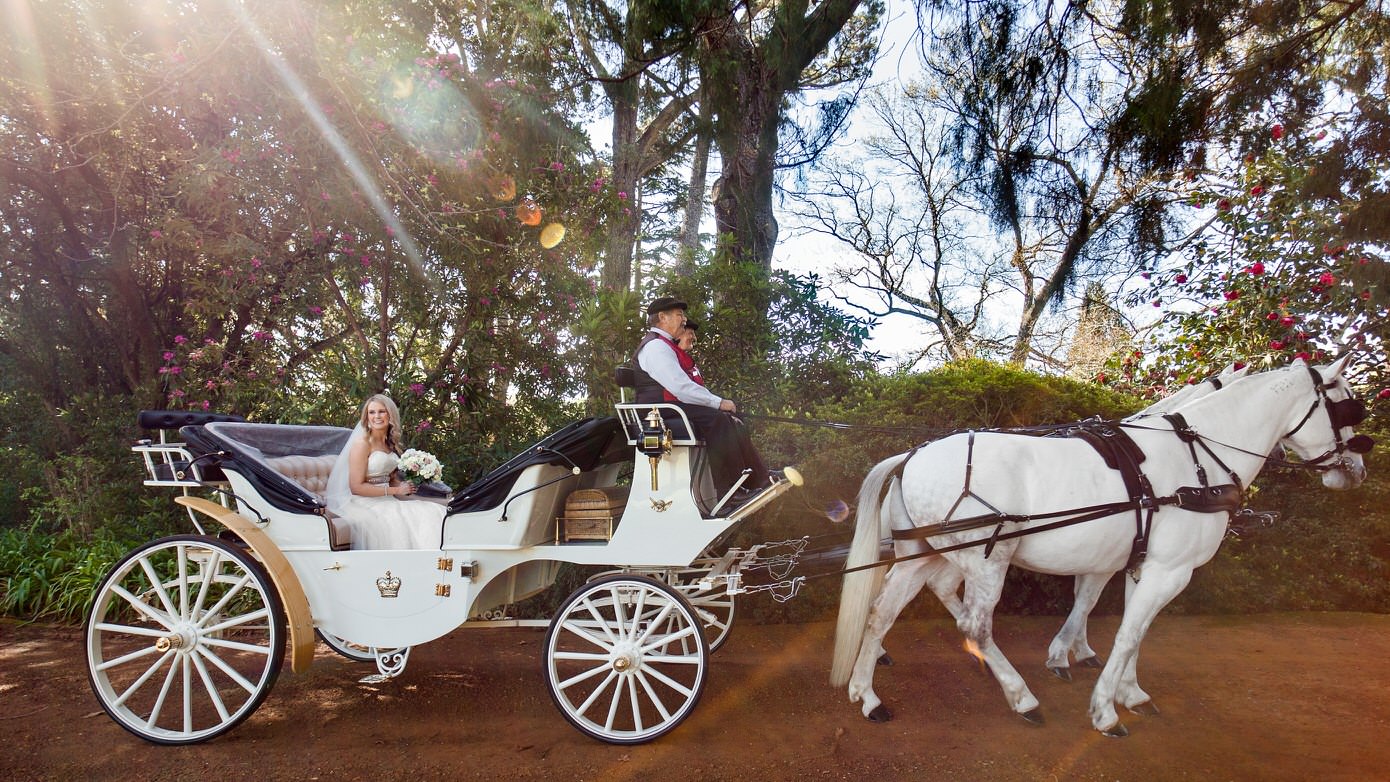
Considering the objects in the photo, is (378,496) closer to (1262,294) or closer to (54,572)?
(54,572)

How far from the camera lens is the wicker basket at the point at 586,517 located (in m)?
3.64

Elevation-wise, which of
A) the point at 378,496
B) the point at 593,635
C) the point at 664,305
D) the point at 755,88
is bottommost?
the point at 593,635

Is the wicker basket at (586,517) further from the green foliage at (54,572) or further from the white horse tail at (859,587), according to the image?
the green foliage at (54,572)

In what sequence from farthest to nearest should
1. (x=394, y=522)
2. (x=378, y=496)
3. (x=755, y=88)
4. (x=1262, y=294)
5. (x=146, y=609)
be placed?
(x=755, y=88) → (x=1262, y=294) → (x=378, y=496) → (x=394, y=522) → (x=146, y=609)

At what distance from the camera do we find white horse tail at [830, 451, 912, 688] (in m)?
3.58

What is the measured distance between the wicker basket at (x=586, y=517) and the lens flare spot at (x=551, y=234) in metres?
3.60

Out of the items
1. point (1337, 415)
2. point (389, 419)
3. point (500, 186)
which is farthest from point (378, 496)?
point (1337, 415)

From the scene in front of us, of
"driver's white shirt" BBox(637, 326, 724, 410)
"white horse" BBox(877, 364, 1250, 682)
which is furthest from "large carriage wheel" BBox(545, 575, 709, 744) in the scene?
"white horse" BBox(877, 364, 1250, 682)

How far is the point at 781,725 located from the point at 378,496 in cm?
239

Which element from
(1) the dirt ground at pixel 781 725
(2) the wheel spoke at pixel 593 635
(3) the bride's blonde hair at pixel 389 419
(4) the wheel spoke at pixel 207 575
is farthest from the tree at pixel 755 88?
(4) the wheel spoke at pixel 207 575

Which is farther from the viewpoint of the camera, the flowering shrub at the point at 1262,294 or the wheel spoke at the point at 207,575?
the flowering shrub at the point at 1262,294

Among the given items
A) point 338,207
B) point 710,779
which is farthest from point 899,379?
point 338,207

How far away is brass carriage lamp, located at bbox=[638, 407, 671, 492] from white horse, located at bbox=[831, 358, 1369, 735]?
3.63 ft

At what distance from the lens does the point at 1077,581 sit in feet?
13.7
